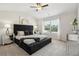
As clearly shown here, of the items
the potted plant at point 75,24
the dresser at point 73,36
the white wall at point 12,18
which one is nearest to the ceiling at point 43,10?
the white wall at point 12,18

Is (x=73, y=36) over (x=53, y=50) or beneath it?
over

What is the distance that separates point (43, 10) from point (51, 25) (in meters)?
0.40

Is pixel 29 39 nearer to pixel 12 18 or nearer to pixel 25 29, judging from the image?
pixel 25 29

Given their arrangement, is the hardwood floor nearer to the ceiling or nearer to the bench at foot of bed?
the bench at foot of bed

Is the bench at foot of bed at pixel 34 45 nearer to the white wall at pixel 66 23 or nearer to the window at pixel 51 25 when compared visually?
the window at pixel 51 25

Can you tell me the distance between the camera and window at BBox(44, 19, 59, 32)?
2092 mm

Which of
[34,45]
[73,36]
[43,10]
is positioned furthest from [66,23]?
[34,45]

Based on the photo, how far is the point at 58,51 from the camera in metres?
1.98

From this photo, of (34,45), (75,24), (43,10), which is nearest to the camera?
(75,24)

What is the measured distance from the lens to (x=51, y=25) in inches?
83.4

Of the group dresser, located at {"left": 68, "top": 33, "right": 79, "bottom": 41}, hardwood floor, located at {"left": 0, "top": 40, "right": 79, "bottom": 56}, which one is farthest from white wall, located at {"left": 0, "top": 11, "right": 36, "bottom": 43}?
dresser, located at {"left": 68, "top": 33, "right": 79, "bottom": 41}

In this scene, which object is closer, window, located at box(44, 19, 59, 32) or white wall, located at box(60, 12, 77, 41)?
white wall, located at box(60, 12, 77, 41)

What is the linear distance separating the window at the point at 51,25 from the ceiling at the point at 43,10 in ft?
0.53

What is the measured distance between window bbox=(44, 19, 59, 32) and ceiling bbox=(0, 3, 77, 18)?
163 mm
